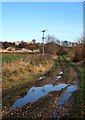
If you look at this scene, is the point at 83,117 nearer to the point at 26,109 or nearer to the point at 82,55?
the point at 26,109

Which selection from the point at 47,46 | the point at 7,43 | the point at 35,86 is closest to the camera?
the point at 35,86

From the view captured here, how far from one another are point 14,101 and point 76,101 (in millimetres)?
2744

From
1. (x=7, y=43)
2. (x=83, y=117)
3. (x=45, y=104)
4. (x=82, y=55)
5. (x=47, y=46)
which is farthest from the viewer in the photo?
(x=7, y=43)

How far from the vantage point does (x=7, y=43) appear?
96.4 m

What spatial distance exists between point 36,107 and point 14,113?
1.21 metres

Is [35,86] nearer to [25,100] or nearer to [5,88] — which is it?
[5,88]

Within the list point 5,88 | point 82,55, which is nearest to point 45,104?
point 5,88

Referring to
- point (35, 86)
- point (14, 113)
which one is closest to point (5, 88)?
point (35, 86)

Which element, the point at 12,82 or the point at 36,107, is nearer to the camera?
the point at 36,107

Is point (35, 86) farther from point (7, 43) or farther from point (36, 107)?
point (7, 43)

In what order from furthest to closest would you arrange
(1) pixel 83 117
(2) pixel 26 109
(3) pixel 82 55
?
1. (3) pixel 82 55
2. (2) pixel 26 109
3. (1) pixel 83 117

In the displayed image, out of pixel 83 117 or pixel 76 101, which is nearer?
pixel 83 117

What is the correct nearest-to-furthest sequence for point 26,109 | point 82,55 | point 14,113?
point 14,113, point 26,109, point 82,55

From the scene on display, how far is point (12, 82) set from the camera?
58.4 feet
